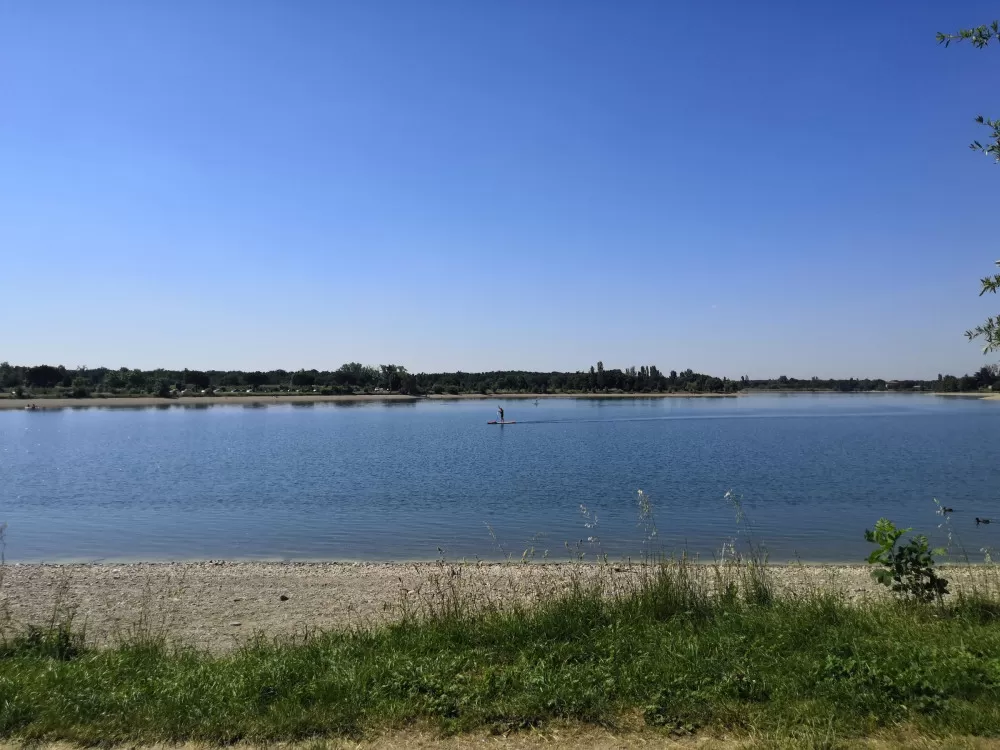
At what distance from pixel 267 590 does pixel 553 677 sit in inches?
369

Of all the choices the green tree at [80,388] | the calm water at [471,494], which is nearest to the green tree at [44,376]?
the green tree at [80,388]

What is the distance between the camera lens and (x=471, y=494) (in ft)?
92.6

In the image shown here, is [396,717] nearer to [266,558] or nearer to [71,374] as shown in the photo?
[266,558]

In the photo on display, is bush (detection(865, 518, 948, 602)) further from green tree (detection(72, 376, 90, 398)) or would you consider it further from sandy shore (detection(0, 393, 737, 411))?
green tree (detection(72, 376, 90, 398))

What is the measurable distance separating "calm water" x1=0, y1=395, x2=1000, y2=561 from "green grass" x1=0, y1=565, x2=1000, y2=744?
451cm

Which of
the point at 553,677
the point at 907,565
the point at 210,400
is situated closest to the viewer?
the point at 553,677

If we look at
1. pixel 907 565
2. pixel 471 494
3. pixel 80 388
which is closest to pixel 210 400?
pixel 80 388

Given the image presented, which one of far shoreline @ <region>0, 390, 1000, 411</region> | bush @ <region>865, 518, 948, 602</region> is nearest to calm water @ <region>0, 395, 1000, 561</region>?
bush @ <region>865, 518, 948, 602</region>

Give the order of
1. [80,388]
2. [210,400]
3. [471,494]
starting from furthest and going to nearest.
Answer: [210,400] < [80,388] < [471,494]

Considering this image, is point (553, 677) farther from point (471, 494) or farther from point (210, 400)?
point (210, 400)

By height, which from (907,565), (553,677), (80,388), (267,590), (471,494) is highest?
(80,388)

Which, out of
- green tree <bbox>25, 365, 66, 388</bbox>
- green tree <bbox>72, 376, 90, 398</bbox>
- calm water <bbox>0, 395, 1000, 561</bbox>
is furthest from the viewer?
green tree <bbox>25, 365, 66, 388</bbox>

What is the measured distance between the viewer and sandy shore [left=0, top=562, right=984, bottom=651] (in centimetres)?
985

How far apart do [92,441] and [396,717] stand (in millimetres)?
64695
